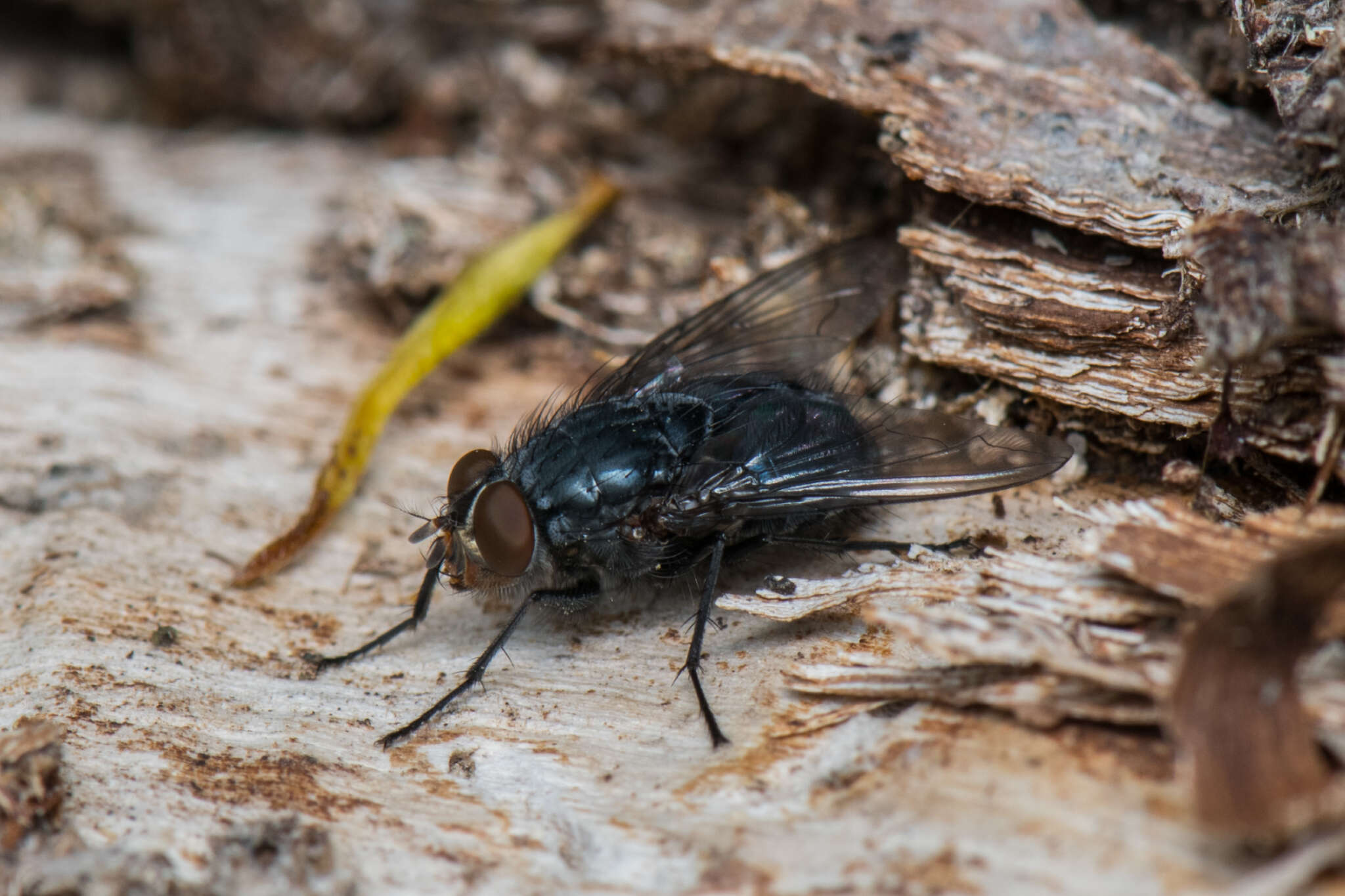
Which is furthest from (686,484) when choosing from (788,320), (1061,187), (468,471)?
(1061,187)

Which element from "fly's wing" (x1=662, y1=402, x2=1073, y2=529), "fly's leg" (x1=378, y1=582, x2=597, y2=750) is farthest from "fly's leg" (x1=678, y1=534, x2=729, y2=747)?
"fly's leg" (x1=378, y1=582, x2=597, y2=750)

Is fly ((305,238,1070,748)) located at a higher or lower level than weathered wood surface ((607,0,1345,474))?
lower

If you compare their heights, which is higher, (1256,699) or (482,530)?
(1256,699)

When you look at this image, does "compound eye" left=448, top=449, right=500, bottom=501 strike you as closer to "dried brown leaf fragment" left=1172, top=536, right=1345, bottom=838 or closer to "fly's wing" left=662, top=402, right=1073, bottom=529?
"fly's wing" left=662, top=402, right=1073, bottom=529

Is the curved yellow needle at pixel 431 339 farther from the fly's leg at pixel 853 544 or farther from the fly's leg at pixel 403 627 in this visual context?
the fly's leg at pixel 853 544

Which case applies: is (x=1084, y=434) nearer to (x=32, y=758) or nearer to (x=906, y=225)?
(x=906, y=225)

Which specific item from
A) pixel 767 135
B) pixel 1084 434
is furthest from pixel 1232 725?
pixel 767 135

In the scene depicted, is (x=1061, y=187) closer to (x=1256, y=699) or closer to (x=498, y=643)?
(x=1256, y=699)
